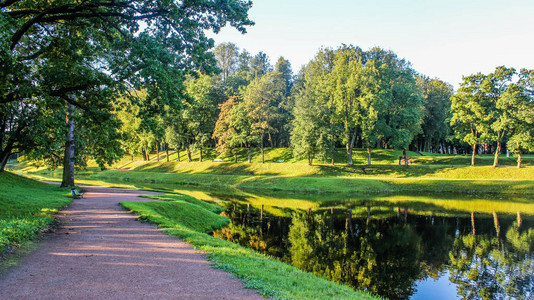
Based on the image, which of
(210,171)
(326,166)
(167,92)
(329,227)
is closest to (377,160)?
(326,166)

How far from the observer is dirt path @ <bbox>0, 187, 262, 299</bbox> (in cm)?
674

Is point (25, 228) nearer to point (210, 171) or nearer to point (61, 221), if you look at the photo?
point (61, 221)

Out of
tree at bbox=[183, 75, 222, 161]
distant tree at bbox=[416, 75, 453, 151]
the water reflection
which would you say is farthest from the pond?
distant tree at bbox=[416, 75, 453, 151]

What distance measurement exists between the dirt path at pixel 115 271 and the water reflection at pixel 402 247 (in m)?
5.19

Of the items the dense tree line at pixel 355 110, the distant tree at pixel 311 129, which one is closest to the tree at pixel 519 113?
the dense tree line at pixel 355 110

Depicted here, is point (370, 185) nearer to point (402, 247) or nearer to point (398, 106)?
point (398, 106)

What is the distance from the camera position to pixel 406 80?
52.9 m

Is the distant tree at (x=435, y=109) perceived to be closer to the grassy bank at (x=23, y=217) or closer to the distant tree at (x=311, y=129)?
the distant tree at (x=311, y=129)

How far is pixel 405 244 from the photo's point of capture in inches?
641

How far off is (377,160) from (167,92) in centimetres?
5156

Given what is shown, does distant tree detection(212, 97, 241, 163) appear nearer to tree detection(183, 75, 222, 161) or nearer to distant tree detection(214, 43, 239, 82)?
tree detection(183, 75, 222, 161)

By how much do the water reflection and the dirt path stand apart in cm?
519

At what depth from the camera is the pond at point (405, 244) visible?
37.3 ft

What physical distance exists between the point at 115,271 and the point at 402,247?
13414 millimetres
